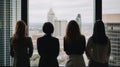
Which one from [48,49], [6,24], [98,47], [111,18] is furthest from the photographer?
[111,18]

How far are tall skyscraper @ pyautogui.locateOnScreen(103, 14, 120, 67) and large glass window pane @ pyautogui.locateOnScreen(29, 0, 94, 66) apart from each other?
0.37 metres

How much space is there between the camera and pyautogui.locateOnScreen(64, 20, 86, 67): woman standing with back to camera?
3.21 m

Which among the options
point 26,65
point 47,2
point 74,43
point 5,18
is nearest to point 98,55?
point 74,43

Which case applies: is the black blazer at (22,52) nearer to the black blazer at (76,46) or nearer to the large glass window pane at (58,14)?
the black blazer at (76,46)

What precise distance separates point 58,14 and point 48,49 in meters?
1.27

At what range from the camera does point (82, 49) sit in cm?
323

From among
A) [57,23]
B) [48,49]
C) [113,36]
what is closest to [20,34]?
[48,49]

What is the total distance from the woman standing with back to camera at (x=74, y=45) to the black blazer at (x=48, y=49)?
0.59ft

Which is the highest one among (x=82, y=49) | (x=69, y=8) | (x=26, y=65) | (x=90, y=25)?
(x=69, y=8)

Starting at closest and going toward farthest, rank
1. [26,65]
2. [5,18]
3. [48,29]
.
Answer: [48,29] → [26,65] → [5,18]

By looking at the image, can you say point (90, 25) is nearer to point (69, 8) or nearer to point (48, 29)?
point (69, 8)

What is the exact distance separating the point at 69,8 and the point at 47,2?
17.9 inches

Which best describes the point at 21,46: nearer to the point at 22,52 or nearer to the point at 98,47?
the point at 22,52

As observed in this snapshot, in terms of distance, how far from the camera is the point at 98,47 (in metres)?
→ 3.29
